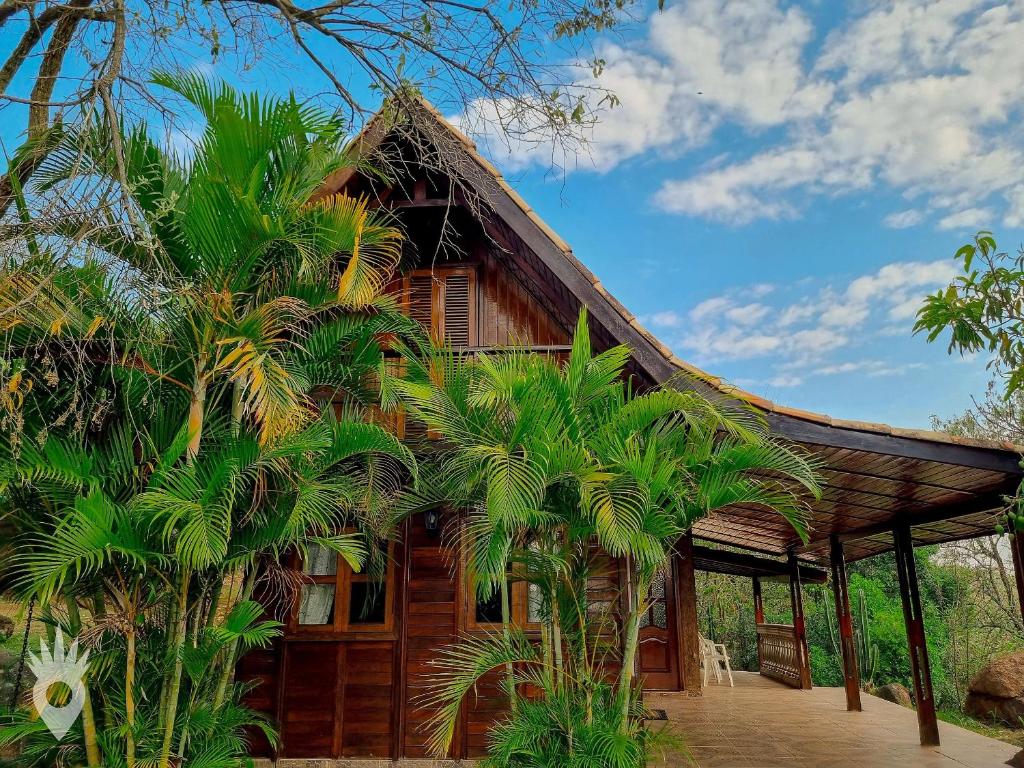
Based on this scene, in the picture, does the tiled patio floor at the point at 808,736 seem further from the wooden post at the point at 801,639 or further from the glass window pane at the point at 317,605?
the glass window pane at the point at 317,605

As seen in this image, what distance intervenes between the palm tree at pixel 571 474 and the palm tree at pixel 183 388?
0.65m

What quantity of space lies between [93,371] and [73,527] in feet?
3.40

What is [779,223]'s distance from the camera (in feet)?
74.9

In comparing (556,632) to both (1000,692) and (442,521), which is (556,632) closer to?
(442,521)

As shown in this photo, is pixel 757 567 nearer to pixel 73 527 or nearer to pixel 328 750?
pixel 328 750

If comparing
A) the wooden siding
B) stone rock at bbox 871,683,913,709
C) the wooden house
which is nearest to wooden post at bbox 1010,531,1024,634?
the wooden house

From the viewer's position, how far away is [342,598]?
20.2 feet

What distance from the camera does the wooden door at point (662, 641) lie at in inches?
391

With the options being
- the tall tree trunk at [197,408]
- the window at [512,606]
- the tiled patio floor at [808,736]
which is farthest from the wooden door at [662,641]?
the tall tree trunk at [197,408]

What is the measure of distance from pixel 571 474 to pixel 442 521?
8.13ft

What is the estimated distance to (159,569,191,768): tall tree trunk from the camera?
3.75m

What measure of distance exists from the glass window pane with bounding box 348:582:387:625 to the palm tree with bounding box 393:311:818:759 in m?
1.59

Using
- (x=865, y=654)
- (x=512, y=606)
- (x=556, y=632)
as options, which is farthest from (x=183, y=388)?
(x=865, y=654)

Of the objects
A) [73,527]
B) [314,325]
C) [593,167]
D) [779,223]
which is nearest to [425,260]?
[314,325]
